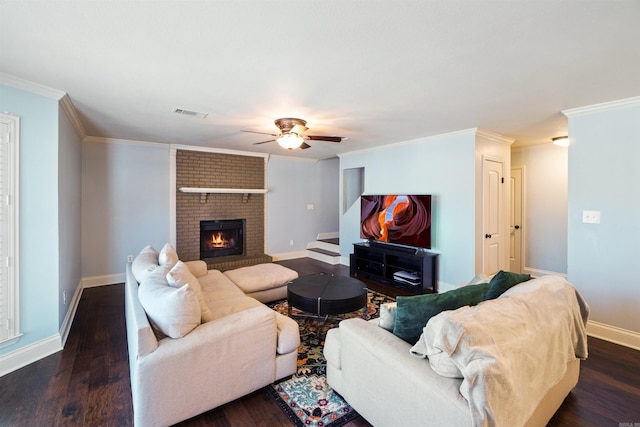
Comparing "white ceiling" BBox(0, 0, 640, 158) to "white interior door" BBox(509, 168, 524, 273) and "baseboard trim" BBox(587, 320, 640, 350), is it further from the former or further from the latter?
"baseboard trim" BBox(587, 320, 640, 350)

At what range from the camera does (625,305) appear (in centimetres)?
289

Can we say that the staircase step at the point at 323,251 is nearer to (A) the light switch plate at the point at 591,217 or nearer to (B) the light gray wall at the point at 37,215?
(A) the light switch plate at the point at 591,217

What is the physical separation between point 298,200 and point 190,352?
17.1 feet

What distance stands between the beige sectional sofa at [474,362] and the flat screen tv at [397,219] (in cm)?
249

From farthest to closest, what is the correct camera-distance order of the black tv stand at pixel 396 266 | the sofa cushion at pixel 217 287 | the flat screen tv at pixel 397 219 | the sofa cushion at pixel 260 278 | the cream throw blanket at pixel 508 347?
the flat screen tv at pixel 397 219 < the black tv stand at pixel 396 266 < the sofa cushion at pixel 260 278 < the sofa cushion at pixel 217 287 < the cream throw blanket at pixel 508 347

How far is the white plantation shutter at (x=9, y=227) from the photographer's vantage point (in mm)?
2332

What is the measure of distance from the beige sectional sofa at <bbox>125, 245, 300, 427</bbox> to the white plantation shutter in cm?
106

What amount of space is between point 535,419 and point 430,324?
34.7 inches

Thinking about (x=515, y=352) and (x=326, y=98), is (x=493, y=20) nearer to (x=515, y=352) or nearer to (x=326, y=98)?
(x=326, y=98)

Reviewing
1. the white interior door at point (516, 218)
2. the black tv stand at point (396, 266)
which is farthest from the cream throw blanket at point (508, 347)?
the white interior door at point (516, 218)

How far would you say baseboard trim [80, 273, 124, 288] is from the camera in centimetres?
456

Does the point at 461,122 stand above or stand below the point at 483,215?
above

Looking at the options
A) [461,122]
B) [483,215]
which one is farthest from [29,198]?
[483,215]

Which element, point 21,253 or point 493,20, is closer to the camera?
point 493,20
